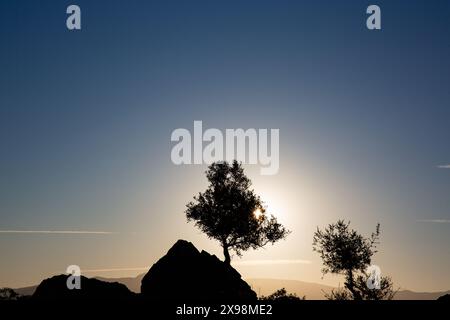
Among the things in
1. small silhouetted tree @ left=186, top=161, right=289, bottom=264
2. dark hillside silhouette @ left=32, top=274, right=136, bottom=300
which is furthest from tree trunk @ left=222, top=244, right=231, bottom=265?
dark hillside silhouette @ left=32, top=274, right=136, bottom=300

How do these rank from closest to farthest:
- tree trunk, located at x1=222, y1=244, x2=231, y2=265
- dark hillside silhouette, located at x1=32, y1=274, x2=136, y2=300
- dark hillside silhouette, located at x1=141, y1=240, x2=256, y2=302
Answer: dark hillside silhouette, located at x1=32, y1=274, x2=136, y2=300
dark hillside silhouette, located at x1=141, y1=240, x2=256, y2=302
tree trunk, located at x1=222, y1=244, x2=231, y2=265

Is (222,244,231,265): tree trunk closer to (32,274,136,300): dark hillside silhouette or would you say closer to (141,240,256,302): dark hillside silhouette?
(141,240,256,302): dark hillside silhouette

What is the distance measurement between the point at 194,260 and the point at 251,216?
10.5 m

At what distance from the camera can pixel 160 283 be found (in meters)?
47.8

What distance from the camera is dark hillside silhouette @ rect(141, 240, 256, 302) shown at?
154ft

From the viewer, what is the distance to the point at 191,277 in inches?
1885

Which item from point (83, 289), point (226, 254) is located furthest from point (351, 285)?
point (83, 289)

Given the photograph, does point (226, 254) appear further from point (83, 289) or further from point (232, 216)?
point (83, 289)

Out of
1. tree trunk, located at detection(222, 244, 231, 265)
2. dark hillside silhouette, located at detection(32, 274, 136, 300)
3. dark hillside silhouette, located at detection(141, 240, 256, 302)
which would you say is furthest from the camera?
tree trunk, located at detection(222, 244, 231, 265)

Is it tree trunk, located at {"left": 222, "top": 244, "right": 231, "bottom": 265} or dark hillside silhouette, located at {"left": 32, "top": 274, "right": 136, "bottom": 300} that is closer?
dark hillside silhouette, located at {"left": 32, "top": 274, "right": 136, "bottom": 300}

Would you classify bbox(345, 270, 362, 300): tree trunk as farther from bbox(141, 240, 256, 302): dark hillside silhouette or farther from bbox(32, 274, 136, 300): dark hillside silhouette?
bbox(32, 274, 136, 300): dark hillside silhouette

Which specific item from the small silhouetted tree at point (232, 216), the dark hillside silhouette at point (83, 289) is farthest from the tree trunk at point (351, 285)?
the dark hillside silhouette at point (83, 289)
